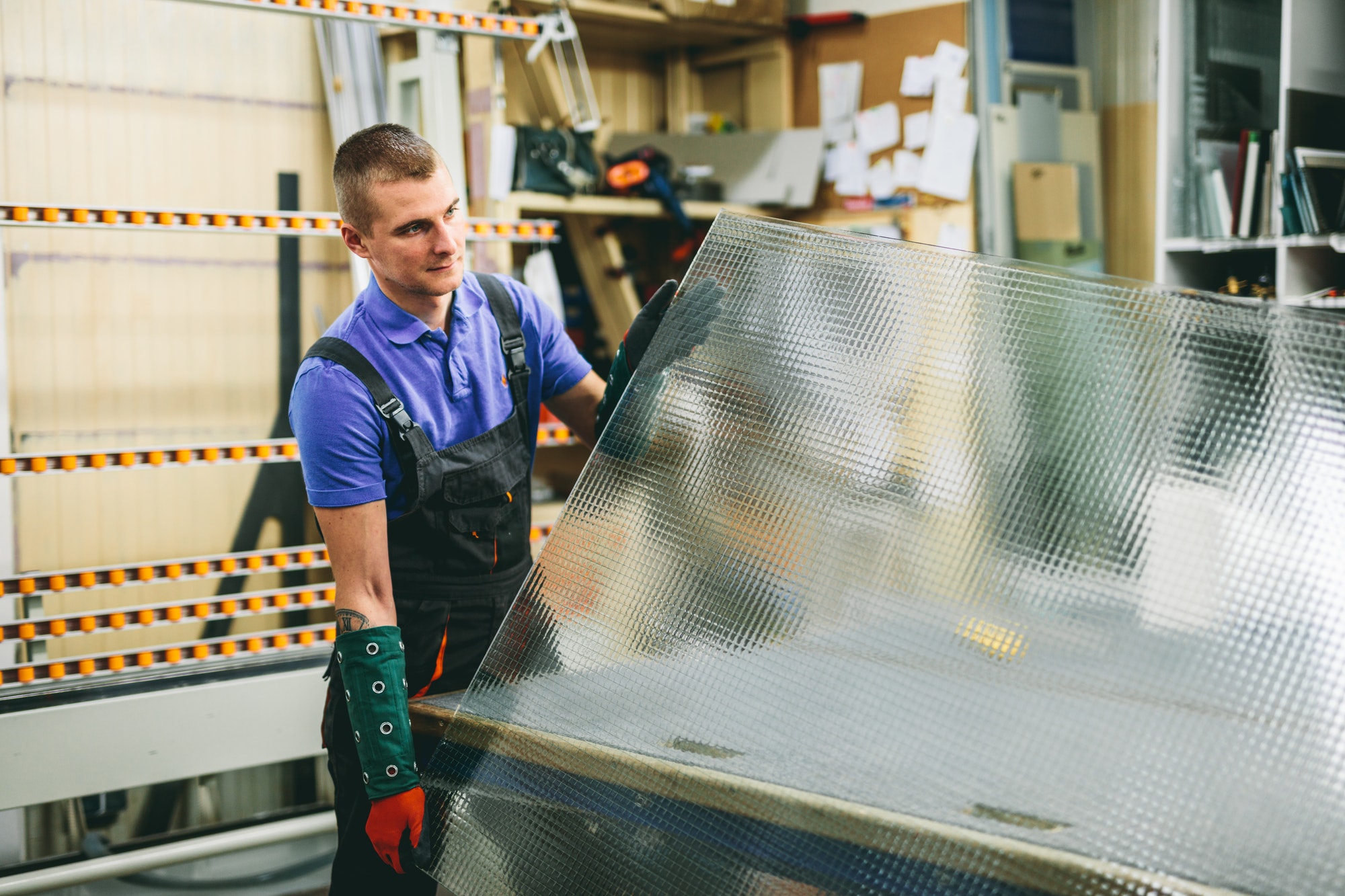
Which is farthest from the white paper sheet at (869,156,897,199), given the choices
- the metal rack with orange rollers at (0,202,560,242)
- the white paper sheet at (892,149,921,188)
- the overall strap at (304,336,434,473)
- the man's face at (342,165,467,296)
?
the overall strap at (304,336,434,473)

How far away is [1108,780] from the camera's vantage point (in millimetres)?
862

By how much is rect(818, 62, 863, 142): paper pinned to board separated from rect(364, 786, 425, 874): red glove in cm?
305

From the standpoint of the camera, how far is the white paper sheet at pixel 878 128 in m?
3.61

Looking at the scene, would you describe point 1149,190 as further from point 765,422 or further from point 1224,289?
point 765,422

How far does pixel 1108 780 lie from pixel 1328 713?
0.54 feet

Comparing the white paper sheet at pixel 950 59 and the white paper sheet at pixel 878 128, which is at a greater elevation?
the white paper sheet at pixel 950 59

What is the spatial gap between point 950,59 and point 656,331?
262cm

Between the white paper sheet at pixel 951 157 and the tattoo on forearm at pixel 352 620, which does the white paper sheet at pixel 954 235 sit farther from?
the tattoo on forearm at pixel 352 620

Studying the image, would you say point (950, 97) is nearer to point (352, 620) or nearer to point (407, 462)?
point (407, 462)

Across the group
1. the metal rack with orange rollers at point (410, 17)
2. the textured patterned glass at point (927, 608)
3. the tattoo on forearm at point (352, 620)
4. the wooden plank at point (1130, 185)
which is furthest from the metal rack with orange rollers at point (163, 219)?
the wooden plank at point (1130, 185)

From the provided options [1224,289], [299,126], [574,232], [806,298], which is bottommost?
[806,298]

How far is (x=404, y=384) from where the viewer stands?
1.39m

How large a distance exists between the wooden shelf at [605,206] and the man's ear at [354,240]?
1772 mm

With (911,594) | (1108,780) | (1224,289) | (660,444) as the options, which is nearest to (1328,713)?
(1108,780)
